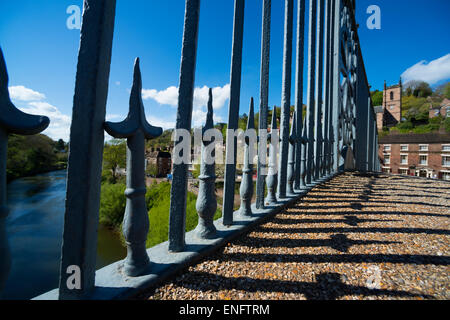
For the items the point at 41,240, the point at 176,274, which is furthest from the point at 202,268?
the point at 41,240

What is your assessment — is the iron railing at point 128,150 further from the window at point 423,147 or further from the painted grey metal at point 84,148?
the window at point 423,147

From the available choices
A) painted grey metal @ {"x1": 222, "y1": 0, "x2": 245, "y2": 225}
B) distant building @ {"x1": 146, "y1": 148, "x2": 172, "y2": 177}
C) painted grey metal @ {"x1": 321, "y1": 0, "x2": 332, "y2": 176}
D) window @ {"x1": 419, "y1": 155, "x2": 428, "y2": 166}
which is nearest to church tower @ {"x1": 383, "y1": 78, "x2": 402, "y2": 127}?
window @ {"x1": 419, "y1": 155, "x2": 428, "y2": 166}

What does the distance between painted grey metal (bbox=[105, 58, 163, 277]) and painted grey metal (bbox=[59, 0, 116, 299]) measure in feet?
0.58

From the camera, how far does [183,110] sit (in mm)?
1486

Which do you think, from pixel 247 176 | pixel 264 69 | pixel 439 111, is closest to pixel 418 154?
pixel 439 111

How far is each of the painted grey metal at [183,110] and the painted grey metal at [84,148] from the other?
558mm

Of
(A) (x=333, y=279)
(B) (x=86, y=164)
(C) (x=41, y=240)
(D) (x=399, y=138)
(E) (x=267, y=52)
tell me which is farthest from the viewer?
(D) (x=399, y=138)

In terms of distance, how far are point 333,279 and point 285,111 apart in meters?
2.49

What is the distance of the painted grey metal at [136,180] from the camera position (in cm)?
115

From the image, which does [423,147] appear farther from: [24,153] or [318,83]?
[24,153]

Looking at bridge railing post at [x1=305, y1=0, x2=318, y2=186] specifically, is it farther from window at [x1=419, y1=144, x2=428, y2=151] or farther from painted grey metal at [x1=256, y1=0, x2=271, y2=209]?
window at [x1=419, y1=144, x2=428, y2=151]

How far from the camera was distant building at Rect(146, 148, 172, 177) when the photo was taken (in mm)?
28391

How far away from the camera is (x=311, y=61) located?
14.5 ft
